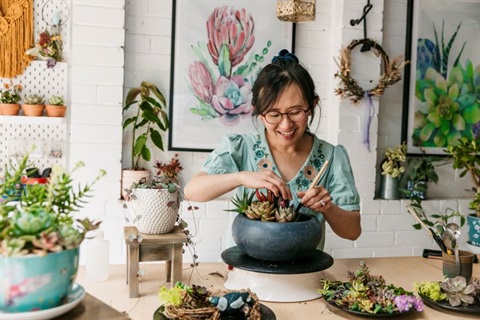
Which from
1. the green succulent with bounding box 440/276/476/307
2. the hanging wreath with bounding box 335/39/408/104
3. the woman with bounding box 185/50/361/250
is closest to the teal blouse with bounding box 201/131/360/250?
the woman with bounding box 185/50/361/250

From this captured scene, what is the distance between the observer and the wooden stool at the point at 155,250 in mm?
1509

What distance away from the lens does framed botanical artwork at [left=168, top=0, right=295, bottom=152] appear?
3.36m

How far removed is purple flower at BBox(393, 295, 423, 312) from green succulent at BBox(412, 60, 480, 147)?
8.24 ft

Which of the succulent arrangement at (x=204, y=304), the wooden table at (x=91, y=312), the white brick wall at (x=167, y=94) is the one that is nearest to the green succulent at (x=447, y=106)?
the white brick wall at (x=167, y=94)

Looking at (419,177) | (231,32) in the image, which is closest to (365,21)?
(231,32)

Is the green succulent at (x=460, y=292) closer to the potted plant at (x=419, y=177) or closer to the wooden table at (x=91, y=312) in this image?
the wooden table at (x=91, y=312)

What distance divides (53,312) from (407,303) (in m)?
0.90

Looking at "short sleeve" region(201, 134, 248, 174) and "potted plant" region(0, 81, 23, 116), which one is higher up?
"potted plant" region(0, 81, 23, 116)

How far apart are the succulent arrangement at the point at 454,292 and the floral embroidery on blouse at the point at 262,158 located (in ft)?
2.32

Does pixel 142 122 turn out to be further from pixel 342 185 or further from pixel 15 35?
pixel 342 185

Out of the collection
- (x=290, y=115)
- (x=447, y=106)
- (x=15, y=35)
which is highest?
(x=15, y=35)

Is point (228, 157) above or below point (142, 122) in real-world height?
below

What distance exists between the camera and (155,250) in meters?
1.55

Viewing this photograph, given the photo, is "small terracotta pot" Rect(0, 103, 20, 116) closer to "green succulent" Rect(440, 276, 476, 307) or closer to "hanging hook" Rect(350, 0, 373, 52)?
"hanging hook" Rect(350, 0, 373, 52)
